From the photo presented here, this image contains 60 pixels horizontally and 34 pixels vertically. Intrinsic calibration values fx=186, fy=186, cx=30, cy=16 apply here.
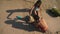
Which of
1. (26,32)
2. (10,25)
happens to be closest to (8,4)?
(10,25)

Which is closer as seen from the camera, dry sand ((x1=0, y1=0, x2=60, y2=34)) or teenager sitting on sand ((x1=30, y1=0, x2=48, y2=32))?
teenager sitting on sand ((x1=30, y1=0, x2=48, y2=32))

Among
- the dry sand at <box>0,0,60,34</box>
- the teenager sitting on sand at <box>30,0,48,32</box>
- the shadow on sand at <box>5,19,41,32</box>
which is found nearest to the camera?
Result: the teenager sitting on sand at <box>30,0,48,32</box>

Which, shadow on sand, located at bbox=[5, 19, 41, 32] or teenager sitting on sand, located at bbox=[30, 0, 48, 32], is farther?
shadow on sand, located at bbox=[5, 19, 41, 32]

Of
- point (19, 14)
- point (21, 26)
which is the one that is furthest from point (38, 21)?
point (19, 14)

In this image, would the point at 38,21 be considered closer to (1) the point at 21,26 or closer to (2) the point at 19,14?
(1) the point at 21,26

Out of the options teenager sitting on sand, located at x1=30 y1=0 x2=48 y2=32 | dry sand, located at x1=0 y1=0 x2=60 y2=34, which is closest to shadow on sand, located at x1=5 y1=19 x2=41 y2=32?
dry sand, located at x1=0 y1=0 x2=60 y2=34

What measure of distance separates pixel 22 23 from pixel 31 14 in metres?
0.63

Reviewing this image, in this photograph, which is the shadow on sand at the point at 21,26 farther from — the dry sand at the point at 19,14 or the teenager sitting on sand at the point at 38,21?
the teenager sitting on sand at the point at 38,21

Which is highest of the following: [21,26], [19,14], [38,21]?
[19,14]

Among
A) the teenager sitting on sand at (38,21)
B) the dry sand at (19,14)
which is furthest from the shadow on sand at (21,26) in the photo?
the teenager sitting on sand at (38,21)

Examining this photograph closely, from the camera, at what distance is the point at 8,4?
9938mm

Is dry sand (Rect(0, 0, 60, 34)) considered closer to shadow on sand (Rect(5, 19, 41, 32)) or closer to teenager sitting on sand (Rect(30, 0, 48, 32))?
shadow on sand (Rect(5, 19, 41, 32))

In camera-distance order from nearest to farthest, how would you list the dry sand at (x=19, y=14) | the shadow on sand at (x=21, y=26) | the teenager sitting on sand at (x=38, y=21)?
the teenager sitting on sand at (x=38, y=21), the dry sand at (x=19, y=14), the shadow on sand at (x=21, y=26)

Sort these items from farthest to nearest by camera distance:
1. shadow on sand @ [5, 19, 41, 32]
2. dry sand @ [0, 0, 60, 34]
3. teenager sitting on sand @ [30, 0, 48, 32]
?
shadow on sand @ [5, 19, 41, 32], dry sand @ [0, 0, 60, 34], teenager sitting on sand @ [30, 0, 48, 32]
